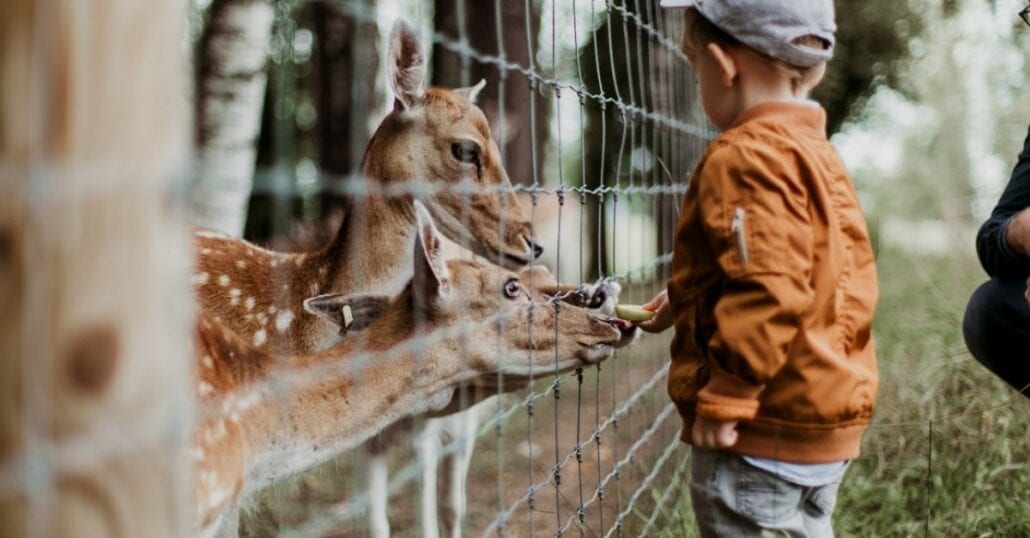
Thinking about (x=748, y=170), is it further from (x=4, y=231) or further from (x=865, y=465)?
(x=865, y=465)

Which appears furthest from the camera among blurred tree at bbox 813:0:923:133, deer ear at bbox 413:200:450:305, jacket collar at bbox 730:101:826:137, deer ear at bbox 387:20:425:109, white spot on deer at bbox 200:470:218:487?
blurred tree at bbox 813:0:923:133

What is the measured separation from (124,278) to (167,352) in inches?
3.5

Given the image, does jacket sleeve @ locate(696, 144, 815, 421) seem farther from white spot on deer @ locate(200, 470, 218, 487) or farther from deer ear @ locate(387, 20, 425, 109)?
deer ear @ locate(387, 20, 425, 109)

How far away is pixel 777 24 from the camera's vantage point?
2391 millimetres

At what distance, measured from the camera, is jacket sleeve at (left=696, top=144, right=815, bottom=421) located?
2.19 m

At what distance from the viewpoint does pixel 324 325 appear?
149 inches

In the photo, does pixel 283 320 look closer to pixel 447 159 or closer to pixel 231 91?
pixel 447 159

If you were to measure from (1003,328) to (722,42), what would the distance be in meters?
1.67

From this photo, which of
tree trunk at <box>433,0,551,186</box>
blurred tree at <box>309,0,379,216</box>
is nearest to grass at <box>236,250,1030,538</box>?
tree trunk at <box>433,0,551,186</box>

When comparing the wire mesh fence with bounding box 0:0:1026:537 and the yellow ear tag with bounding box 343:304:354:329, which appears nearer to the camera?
the wire mesh fence with bounding box 0:0:1026:537

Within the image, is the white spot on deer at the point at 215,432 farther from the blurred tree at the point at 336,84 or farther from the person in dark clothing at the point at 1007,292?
the blurred tree at the point at 336,84

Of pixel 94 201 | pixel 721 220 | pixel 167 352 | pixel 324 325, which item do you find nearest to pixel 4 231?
pixel 94 201

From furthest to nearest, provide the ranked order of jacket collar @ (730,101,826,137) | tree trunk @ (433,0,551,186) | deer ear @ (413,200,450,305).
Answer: tree trunk @ (433,0,551,186) < deer ear @ (413,200,450,305) < jacket collar @ (730,101,826,137)

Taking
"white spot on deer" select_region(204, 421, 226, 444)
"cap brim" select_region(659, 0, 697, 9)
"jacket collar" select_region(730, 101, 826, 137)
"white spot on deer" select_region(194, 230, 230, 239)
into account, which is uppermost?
"cap brim" select_region(659, 0, 697, 9)
